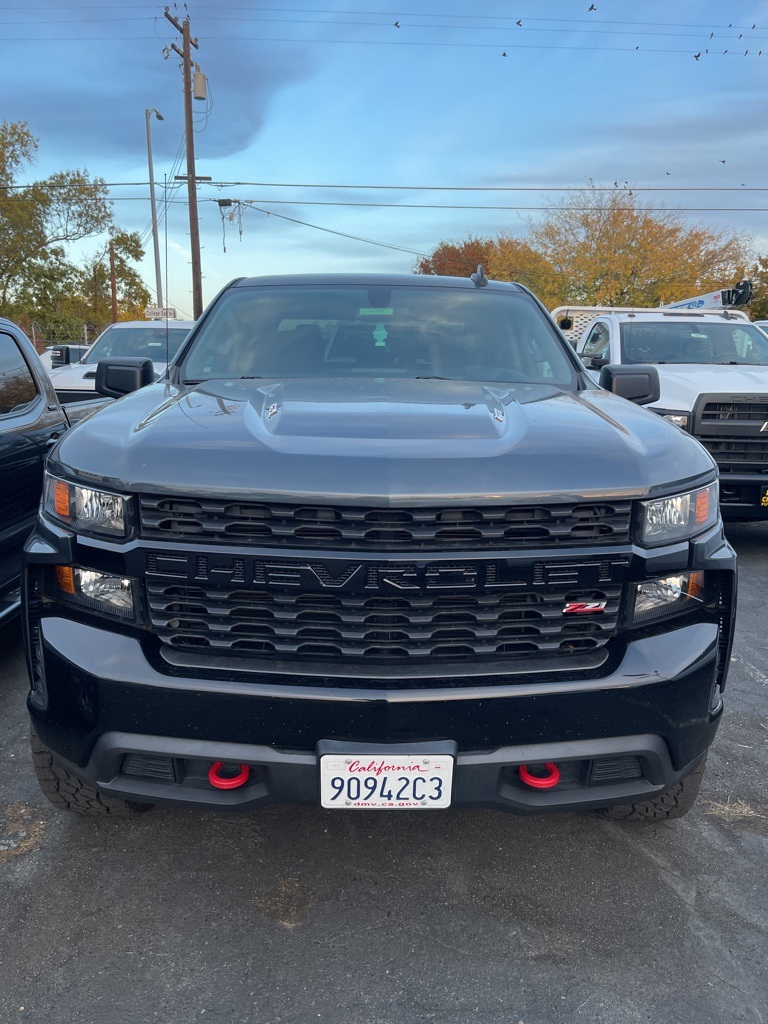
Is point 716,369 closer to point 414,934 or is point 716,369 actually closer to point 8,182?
point 414,934

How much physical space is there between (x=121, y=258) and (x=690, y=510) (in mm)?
54684

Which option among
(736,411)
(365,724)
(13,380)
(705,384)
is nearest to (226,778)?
(365,724)

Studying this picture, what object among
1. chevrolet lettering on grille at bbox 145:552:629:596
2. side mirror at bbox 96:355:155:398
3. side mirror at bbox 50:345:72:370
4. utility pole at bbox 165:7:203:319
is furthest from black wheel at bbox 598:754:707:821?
utility pole at bbox 165:7:203:319

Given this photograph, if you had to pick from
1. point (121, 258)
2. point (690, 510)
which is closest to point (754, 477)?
point (690, 510)

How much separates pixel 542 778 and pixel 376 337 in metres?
2.05

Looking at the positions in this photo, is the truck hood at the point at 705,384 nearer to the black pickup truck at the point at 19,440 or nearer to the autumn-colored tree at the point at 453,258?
the black pickup truck at the point at 19,440

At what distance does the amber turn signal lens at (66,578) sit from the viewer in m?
2.20

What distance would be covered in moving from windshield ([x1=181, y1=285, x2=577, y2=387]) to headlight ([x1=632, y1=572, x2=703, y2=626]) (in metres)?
1.32

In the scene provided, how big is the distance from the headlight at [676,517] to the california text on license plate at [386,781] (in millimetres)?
816

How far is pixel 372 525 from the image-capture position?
2020 mm

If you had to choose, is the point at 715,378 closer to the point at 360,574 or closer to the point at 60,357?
the point at 360,574

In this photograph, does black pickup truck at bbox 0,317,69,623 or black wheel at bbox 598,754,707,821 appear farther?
black pickup truck at bbox 0,317,69,623

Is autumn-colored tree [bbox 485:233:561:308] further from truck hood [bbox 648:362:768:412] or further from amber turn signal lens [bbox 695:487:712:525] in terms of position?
amber turn signal lens [bbox 695:487:712:525]

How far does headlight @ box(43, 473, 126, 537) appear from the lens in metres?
2.13
